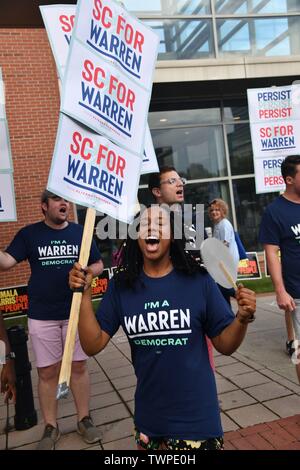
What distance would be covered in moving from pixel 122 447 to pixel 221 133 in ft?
28.6

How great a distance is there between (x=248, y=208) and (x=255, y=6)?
187 inches

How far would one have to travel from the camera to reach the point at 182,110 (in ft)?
33.7

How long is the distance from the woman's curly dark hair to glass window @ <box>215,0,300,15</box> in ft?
29.9

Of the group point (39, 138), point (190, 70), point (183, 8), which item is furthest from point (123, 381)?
point (183, 8)

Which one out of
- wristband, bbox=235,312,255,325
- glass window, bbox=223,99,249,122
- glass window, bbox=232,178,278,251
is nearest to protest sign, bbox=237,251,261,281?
glass window, bbox=232,178,278,251

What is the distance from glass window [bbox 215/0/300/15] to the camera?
954cm

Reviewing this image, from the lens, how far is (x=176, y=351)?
183 centimetres

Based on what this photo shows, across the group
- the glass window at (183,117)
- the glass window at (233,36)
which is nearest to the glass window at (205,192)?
the glass window at (183,117)

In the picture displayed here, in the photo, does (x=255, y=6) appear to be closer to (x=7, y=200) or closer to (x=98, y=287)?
(x=98, y=287)

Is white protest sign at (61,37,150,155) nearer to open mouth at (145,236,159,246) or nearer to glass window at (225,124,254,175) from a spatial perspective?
open mouth at (145,236,159,246)

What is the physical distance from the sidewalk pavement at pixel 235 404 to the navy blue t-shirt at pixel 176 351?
1.43 meters

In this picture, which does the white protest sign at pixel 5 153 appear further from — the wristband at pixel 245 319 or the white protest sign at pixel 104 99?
the wristband at pixel 245 319

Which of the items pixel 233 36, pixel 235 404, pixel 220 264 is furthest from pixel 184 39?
pixel 220 264

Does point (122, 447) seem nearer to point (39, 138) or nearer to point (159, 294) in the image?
point (159, 294)
